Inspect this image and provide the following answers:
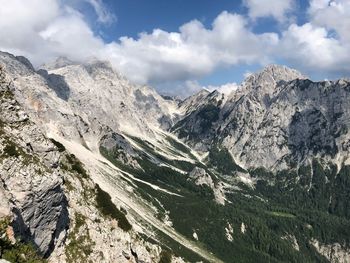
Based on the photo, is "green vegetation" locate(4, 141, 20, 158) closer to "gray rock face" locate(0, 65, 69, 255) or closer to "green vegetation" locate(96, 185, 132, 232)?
"gray rock face" locate(0, 65, 69, 255)

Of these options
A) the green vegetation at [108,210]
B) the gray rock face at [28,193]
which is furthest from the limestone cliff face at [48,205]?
the green vegetation at [108,210]

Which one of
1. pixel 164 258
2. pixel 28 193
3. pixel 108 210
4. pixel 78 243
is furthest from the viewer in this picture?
pixel 164 258

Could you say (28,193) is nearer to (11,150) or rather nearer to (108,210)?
(11,150)

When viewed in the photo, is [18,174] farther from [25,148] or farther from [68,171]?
[68,171]

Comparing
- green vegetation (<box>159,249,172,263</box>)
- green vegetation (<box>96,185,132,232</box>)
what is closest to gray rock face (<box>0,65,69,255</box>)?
green vegetation (<box>96,185,132,232</box>)

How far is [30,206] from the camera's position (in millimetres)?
83000

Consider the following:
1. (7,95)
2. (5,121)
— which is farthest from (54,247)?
(7,95)

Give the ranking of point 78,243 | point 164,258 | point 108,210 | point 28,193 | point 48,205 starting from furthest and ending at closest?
1. point 164,258
2. point 108,210
3. point 78,243
4. point 48,205
5. point 28,193

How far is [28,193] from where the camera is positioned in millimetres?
82125

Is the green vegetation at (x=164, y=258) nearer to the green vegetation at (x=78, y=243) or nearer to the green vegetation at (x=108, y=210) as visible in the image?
the green vegetation at (x=108, y=210)

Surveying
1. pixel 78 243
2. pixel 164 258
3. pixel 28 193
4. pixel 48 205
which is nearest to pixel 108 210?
pixel 164 258

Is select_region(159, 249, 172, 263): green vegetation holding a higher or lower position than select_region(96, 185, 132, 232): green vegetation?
lower

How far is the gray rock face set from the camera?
7925cm

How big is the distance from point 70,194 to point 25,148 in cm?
2527
